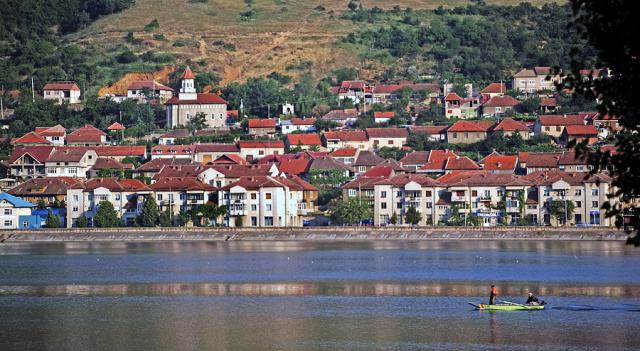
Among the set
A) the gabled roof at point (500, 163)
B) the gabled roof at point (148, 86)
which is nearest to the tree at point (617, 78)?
the gabled roof at point (500, 163)

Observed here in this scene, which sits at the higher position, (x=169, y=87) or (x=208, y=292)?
(x=169, y=87)

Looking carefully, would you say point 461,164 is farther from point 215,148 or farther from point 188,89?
point 188,89

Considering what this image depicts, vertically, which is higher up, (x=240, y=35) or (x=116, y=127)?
(x=240, y=35)

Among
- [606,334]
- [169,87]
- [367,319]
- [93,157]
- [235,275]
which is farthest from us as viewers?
[169,87]

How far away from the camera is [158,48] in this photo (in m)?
139

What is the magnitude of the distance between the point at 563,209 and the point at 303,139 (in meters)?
31.7

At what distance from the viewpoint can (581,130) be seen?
314 ft

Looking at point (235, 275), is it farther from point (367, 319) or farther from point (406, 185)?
point (406, 185)

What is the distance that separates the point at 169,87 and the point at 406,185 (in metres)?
53.6

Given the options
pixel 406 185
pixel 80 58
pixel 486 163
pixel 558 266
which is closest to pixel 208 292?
pixel 558 266

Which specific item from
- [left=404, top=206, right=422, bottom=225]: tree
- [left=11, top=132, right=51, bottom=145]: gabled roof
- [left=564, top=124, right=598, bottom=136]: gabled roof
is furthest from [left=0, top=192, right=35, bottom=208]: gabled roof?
[left=564, top=124, right=598, bottom=136]: gabled roof

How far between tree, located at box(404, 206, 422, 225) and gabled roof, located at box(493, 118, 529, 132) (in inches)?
929

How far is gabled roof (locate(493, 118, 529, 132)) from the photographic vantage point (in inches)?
3903

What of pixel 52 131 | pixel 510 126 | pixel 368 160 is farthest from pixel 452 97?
pixel 52 131
